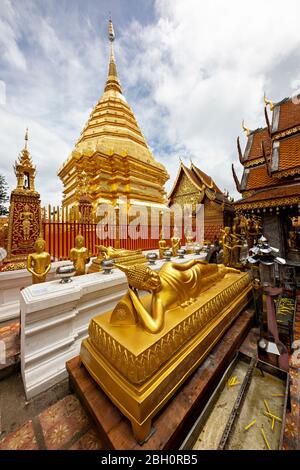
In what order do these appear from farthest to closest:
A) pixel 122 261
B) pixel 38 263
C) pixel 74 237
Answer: pixel 74 237, pixel 122 261, pixel 38 263

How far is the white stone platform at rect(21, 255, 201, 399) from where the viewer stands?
158cm

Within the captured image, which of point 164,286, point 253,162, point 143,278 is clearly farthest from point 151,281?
point 253,162

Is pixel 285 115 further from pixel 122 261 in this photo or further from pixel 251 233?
pixel 122 261

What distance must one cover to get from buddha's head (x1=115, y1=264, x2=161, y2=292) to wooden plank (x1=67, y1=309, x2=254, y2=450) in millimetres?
765

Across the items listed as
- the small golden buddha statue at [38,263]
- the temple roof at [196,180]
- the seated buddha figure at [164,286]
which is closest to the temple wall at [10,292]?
the small golden buddha statue at [38,263]

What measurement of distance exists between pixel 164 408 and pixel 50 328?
1.27 meters

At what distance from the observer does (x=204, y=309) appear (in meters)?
1.63

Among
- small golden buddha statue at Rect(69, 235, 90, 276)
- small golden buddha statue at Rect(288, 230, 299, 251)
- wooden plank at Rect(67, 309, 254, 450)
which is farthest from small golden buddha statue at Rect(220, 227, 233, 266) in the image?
small golden buddha statue at Rect(69, 235, 90, 276)

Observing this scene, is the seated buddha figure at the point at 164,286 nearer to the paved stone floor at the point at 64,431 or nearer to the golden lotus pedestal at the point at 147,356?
the golden lotus pedestal at the point at 147,356

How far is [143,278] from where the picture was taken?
141cm

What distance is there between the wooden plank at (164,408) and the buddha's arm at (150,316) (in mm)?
497

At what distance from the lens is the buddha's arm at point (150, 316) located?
4.06 ft

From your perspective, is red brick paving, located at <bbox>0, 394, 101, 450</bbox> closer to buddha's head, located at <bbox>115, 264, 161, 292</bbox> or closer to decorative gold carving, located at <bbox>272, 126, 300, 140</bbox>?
buddha's head, located at <bbox>115, 264, 161, 292</bbox>

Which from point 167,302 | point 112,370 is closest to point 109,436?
point 112,370
